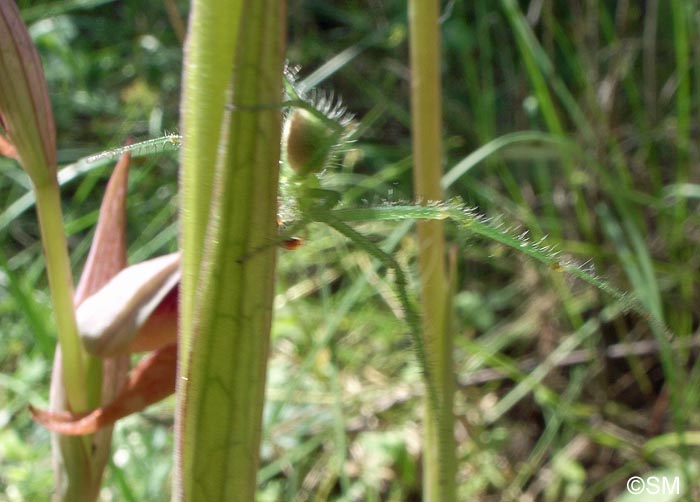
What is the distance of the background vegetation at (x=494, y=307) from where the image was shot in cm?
96

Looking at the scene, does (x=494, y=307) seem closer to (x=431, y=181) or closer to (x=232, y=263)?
(x=431, y=181)

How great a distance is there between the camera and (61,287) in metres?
0.42

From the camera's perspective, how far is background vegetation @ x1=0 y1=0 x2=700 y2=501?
964 millimetres

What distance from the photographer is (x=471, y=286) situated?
137cm

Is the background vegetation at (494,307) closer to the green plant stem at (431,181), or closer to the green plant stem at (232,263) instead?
the green plant stem at (431,181)

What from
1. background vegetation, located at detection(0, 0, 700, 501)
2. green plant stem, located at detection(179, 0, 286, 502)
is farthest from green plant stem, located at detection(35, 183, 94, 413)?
background vegetation, located at detection(0, 0, 700, 501)

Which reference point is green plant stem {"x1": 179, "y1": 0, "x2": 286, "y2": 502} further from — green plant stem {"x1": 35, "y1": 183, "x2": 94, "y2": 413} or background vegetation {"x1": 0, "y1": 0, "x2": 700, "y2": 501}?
background vegetation {"x1": 0, "y1": 0, "x2": 700, "y2": 501}

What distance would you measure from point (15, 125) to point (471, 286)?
105 centimetres

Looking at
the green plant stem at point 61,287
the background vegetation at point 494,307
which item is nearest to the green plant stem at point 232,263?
the green plant stem at point 61,287

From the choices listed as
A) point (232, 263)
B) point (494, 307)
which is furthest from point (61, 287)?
point (494, 307)

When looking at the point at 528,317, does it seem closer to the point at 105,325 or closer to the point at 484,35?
the point at 484,35

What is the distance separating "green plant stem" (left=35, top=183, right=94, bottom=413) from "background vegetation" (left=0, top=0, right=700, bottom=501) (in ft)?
1.03

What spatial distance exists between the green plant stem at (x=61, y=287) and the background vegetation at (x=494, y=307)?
315mm

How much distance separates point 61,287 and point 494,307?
0.99m
